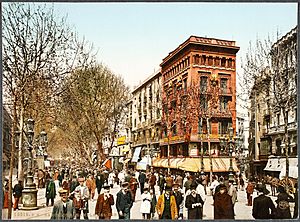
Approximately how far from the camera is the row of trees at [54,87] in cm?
750

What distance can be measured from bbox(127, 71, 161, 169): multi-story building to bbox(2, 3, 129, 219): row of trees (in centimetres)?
21

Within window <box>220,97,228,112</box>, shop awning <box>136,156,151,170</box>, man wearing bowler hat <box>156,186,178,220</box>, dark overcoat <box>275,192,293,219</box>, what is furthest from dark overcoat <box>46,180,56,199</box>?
dark overcoat <box>275,192,293,219</box>

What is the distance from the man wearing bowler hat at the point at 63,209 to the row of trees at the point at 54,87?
0.68 m

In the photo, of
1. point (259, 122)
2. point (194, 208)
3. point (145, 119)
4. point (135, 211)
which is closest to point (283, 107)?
point (259, 122)

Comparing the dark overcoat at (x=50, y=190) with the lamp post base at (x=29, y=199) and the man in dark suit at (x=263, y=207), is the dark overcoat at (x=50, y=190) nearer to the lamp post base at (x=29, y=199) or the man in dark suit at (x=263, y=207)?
the lamp post base at (x=29, y=199)

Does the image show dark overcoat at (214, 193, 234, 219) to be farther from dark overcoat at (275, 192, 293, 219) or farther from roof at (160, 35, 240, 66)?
roof at (160, 35, 240, 66)

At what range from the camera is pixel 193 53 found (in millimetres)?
7758

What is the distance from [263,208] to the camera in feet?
24.0

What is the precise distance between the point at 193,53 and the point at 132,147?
1.63 m

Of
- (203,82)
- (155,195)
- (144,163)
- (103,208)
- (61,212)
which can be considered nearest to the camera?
(61,212)

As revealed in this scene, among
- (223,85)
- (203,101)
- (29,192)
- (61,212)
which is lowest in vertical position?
(61,212)

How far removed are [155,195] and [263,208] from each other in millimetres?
1488

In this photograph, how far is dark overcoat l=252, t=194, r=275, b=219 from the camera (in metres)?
7.27

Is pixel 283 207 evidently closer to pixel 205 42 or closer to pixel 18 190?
pixel 205 42
